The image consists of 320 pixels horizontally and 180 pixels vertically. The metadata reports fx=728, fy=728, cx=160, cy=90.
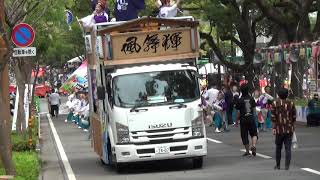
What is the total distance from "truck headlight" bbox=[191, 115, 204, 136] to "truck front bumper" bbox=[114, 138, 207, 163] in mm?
175

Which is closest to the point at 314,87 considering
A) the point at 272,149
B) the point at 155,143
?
the point at 272,149

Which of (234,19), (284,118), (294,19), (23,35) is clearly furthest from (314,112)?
(23,35)

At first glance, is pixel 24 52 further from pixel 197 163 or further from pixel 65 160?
pixel 197 163

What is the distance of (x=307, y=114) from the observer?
28.8m

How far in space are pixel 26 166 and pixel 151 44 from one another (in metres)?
3.86

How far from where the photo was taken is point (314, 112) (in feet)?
92.5

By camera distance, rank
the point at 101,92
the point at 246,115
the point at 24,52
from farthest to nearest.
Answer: the point at 246,115 < the point at 24,52 < the point at 101,92

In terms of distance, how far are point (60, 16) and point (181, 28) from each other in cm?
1352

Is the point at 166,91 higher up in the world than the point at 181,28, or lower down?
lower down

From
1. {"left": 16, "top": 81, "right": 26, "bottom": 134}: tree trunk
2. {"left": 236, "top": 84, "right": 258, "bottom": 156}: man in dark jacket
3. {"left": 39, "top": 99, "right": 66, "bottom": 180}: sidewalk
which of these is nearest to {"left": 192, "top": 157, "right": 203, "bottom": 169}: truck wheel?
{"left": 236, "top": 84, "right": 258, "bottom": 156}: man in dark jacket

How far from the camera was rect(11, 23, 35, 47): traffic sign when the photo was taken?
54.7 feet

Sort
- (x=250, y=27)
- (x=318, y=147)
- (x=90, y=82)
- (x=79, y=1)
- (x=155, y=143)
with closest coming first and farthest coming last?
(x=155, y=143) < (x=90, y=82) < (x=318, y=147) < (x=250, y=27) < (x=79, y=1)

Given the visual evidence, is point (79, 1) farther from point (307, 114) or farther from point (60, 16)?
point (307, 114)

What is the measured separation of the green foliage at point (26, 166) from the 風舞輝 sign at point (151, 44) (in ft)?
9.92
